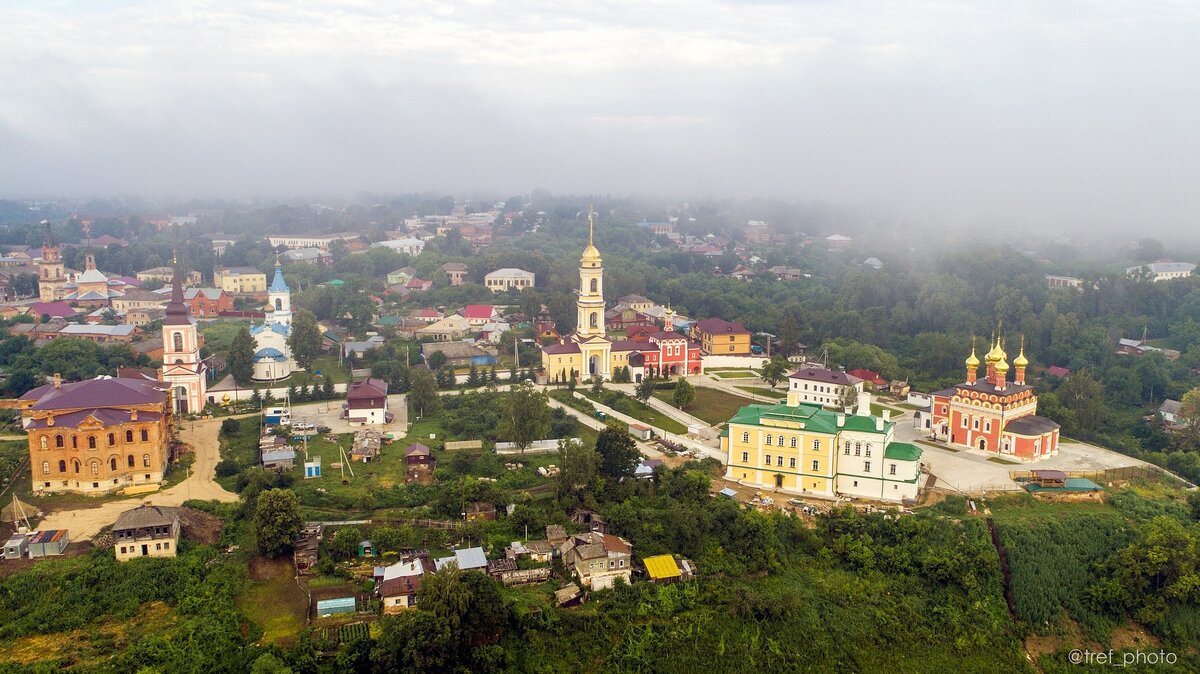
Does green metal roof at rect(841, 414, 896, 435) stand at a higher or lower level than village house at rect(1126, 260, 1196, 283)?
lower

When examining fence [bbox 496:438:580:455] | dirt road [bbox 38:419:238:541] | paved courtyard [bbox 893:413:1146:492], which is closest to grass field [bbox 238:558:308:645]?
dirt road [bbox 38:419:238:541]

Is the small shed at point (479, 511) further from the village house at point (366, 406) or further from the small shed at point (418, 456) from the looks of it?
the village house at point (366, 406)

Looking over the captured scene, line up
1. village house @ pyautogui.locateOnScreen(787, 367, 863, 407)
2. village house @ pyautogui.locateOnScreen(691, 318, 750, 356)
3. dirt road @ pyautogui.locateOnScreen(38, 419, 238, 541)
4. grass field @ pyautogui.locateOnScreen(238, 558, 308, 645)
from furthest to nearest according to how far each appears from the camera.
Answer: village house @ pyautogui.locateOnScreen(691, 318, 750, 356), village house @ pyautogui.locateOnScreen(787, 367, 863, 407), dirt road @ pyautogui.locateOnScreen(38, 419, 238, 541), grass field @ pyautogui.locateOnScreen(238, 558, 308, 645)

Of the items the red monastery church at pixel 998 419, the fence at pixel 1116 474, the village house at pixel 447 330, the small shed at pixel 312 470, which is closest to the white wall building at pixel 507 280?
the village house at pixel 447 330

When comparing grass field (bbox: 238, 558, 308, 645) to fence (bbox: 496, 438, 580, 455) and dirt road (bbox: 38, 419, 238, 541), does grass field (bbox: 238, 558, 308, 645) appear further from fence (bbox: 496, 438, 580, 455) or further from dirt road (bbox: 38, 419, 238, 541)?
fence (bbox: 496, 438, 580, 455)

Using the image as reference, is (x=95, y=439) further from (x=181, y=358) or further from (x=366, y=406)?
(x=366, y=406)

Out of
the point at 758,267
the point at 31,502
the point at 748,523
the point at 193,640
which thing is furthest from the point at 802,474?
the point at 758,267

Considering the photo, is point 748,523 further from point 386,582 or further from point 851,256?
point 851,256

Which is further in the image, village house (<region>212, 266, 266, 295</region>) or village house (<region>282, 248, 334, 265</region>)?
village house (<region>282, 248, 334, 265</region>)
